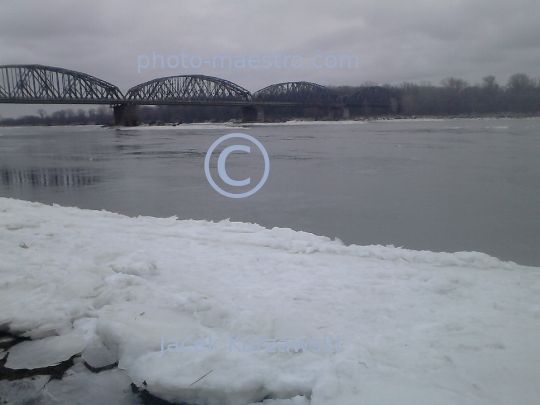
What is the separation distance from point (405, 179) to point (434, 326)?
305 inches

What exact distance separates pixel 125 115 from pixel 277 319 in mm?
22374

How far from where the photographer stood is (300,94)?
23219 mm

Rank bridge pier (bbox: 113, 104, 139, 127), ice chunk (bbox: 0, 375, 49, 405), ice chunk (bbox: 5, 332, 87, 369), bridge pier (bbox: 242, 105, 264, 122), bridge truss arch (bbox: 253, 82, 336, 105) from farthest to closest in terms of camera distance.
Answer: bridge pier (bbox: 242, 105, 264, 122) → bridge truss arch (bbox: 253, 82, 336, 105) → bridge pier (bbox: 113, 104, 139, 127) → ice chunk (bbox: 5, 332, 87, 369) → ice chunk (bbox: 0, 375, 49, 405)

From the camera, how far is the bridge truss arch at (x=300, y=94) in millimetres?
22797

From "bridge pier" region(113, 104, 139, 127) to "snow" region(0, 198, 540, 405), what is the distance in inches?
687

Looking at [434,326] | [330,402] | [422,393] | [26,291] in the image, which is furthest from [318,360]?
[26,291]

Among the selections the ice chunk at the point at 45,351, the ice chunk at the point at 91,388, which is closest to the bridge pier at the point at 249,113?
the ice chunk at the point at 45,351

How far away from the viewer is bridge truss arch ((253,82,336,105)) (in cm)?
2280

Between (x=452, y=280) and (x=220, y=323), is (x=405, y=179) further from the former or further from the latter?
(x=220, y=323)

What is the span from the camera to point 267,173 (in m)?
11.6

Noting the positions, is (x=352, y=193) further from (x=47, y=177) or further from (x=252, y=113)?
(x=252, y=113)

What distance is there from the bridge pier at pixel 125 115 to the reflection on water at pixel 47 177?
7458mm

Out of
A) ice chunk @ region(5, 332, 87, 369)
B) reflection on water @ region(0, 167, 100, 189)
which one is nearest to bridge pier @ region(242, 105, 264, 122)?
reflection on water @ region(0, 167, 100, 189)

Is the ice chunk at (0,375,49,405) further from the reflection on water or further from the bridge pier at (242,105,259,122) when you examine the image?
the bridge pier at (242,105,259,122)
